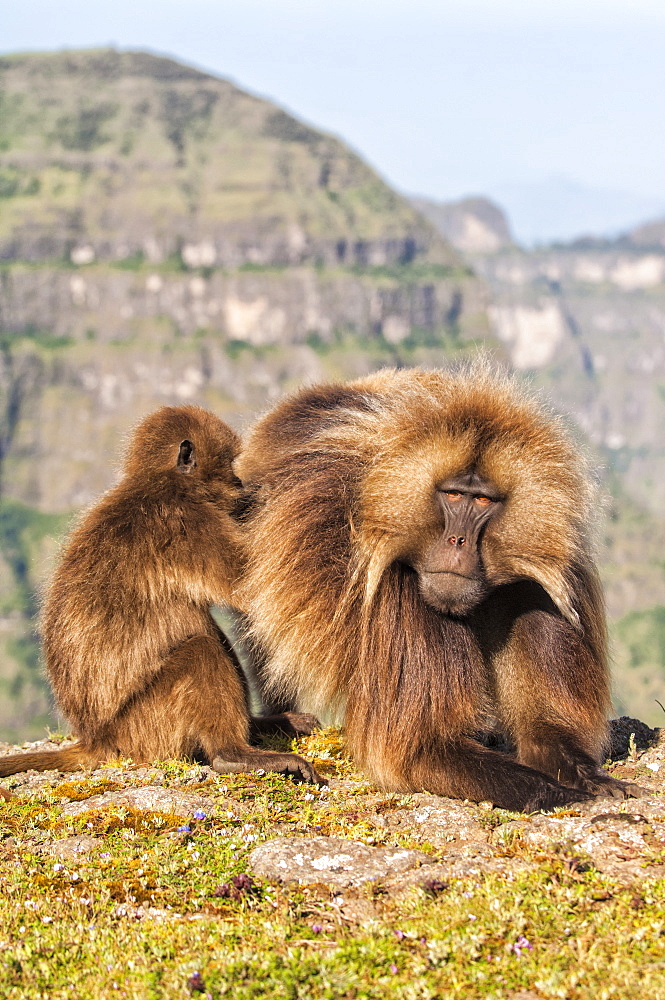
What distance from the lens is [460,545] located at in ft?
17.8

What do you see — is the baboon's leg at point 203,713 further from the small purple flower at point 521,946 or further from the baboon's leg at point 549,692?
the small purple flower at point 521,946

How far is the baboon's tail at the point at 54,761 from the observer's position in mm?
6688

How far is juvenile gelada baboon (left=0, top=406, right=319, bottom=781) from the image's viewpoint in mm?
6391

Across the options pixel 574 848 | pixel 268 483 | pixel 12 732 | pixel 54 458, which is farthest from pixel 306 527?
pixel 54 458

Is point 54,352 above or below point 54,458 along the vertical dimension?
above

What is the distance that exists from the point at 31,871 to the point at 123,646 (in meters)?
1.60

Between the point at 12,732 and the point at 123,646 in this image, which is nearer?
the point at 123,646

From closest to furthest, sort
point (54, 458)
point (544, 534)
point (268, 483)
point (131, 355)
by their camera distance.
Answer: point (544, 534) < point (268, 483) < point (54, 458) < point (131, 355)

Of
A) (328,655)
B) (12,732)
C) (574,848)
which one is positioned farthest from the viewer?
(12,732)

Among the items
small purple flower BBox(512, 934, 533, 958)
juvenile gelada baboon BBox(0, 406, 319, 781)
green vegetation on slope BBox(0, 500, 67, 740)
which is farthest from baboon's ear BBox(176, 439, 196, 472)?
green vegetation on slope BBox(0, 500, 67, 740)

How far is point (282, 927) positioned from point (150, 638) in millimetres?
2361

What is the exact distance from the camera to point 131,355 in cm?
18375

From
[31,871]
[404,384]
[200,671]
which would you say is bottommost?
[31,871]

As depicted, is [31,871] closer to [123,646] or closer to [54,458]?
[123,646]
